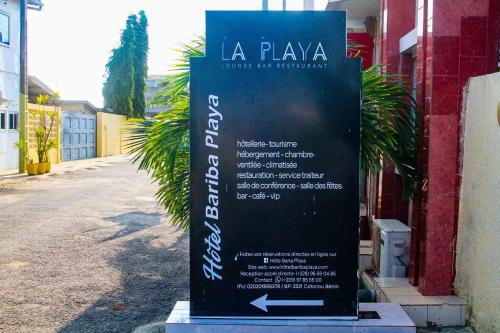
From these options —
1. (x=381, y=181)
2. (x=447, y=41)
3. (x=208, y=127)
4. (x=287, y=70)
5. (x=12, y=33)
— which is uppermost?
(x=12, y=33)

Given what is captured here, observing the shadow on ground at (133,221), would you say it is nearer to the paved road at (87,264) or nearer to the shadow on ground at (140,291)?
the paved road at (87,264)

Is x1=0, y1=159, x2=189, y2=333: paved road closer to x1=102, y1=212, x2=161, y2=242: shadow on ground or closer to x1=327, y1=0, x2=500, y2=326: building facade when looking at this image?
x1=102, y1=212, x2=161, y2=242: shadow on ground

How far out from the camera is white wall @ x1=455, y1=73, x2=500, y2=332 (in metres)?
3.60

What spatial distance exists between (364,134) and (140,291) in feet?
8.97

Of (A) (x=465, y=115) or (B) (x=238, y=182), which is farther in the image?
(A) (x=465, y=115)

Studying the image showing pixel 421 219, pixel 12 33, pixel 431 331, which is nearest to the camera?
pixel 431 331

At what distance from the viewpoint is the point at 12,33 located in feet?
62.7

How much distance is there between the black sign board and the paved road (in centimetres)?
147

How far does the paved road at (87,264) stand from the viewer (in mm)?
4754

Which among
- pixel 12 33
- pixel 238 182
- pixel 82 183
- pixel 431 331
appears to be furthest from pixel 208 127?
pixel 12 33

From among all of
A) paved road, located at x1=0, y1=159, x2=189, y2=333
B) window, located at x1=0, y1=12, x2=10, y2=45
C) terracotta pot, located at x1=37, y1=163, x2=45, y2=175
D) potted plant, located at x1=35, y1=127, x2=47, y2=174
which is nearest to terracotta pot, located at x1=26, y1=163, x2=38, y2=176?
terracotta pot, located at x1=37, y1=163, x2=45, y2=175

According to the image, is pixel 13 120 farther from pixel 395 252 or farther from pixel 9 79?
pixel 395 252

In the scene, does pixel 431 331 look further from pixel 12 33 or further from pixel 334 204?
pixel 12 33

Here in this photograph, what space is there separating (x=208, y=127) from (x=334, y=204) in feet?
2.92
